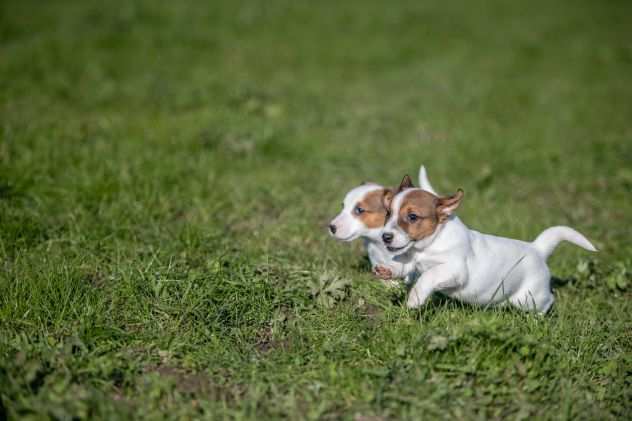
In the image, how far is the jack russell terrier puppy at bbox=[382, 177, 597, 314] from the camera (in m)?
3.89

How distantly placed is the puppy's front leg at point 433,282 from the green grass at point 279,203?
0.16 m

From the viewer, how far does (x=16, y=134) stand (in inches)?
268

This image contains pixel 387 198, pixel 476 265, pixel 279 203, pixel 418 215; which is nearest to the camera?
pixel 418 215

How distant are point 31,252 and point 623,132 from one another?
7.97 meters

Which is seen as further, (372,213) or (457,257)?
(372,213)

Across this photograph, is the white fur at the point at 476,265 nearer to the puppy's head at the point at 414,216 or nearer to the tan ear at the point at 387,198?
the puppy's head at the point at 414,216

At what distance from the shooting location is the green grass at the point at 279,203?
3.55m

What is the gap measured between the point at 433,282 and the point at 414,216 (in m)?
0.42

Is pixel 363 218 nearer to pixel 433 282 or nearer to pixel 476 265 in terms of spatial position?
pixel 433 282

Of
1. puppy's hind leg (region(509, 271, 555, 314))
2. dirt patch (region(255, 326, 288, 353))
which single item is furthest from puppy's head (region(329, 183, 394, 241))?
puppy's hind leg (region(509, 271, 555, 314))

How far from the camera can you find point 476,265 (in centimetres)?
401

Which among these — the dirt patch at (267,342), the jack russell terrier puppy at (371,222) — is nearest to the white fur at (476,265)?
the jack russell terrier puppy at (371,222)

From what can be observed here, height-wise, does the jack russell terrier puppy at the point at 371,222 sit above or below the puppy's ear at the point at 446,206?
below

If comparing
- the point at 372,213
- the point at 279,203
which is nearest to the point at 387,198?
the point at 372,213
